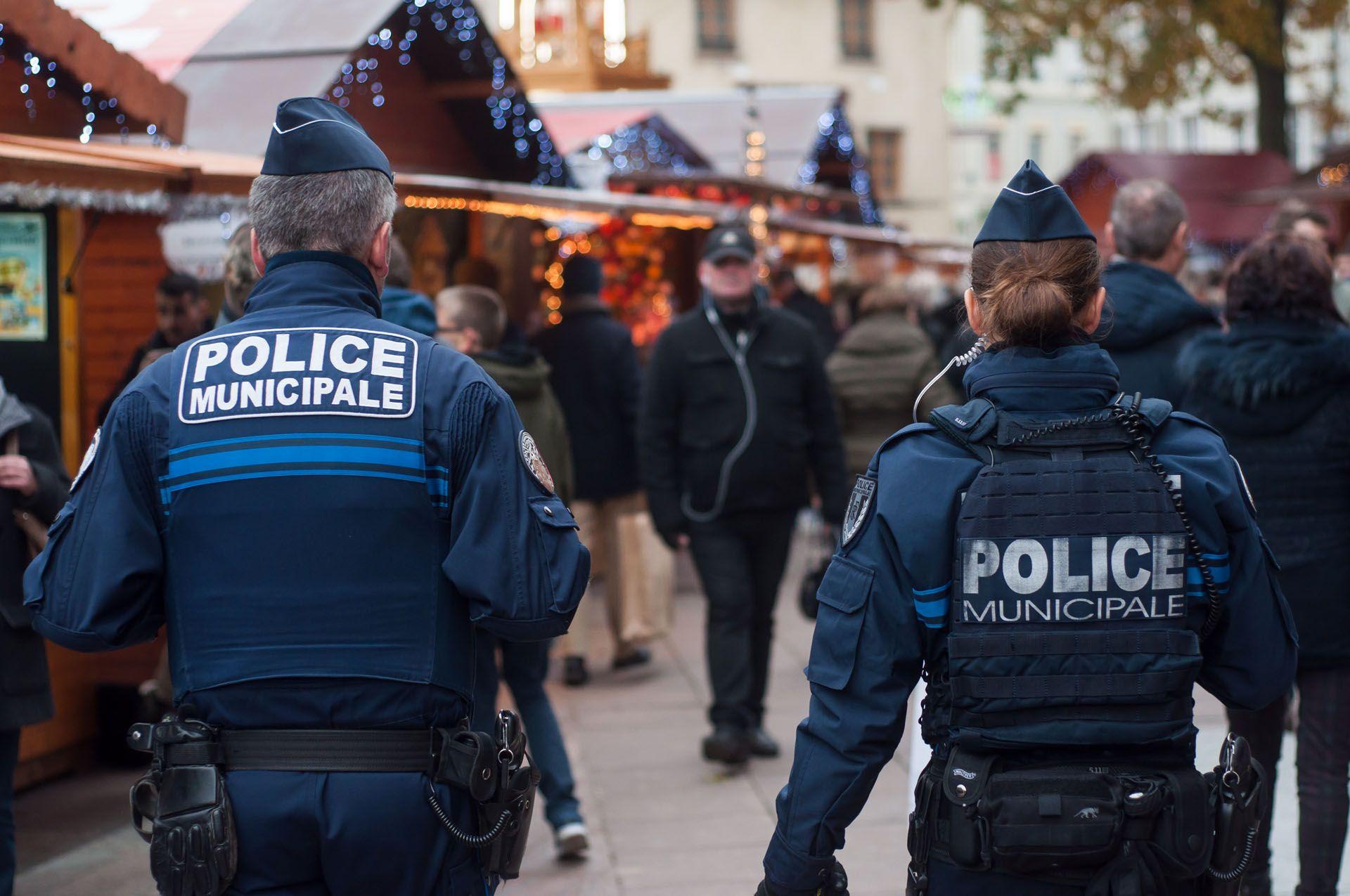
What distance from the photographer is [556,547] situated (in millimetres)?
2602

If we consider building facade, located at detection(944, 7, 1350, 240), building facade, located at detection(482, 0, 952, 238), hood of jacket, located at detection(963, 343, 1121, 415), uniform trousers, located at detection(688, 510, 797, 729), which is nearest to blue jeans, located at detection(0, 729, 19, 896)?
uniform trousers, located at detection(688, 510, 797, 729)

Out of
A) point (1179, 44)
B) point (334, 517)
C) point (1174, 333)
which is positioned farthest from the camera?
point (1179, 44)

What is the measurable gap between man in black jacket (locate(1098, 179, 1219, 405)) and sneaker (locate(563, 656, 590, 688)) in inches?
167

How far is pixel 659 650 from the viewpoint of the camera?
917 cm

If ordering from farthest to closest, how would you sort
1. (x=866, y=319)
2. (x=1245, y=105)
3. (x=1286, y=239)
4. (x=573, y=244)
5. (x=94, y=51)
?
1. (x=1245, y=105)
2. (x=573, y=244)
3. (x=866, y=319)
4. (x=94, y=51)
5. (x=1286, y=239)

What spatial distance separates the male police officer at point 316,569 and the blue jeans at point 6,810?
1.84 metres

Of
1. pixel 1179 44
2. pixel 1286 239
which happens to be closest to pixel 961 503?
pixel 1286 239

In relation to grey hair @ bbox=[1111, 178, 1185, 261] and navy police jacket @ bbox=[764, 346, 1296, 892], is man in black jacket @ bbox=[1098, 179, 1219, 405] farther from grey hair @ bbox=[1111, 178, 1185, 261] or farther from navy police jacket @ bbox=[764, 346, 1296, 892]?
navy police jacket @ bbox=[764, 346, 1296, 892]

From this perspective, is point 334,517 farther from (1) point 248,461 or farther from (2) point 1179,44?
(2) point 1179,44

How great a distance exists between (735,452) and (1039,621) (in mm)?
3746

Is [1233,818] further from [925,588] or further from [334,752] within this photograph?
[334,752]

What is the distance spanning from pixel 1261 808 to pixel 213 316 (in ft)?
21.7

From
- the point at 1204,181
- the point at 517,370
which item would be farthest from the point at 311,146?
the point at 1204,181

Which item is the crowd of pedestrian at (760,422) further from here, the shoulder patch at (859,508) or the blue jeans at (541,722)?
the shoulder patch at (859,508)
